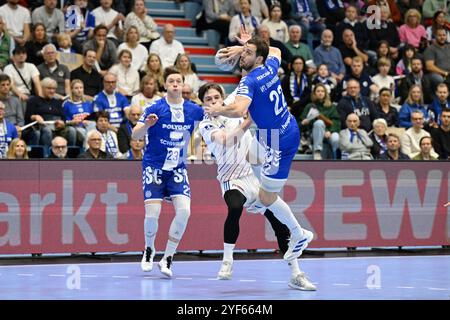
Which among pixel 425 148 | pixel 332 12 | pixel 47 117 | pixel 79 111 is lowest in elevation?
pixel 425 148

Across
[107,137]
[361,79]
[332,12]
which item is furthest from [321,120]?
[332,12]

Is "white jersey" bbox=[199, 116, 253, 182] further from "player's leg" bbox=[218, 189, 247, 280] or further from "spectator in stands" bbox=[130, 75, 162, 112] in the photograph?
"spectator in stands" bbox=[130, 75, 162, 112]

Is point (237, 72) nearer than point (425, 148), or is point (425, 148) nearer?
point (425, 148)

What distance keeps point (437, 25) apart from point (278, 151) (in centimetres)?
1268

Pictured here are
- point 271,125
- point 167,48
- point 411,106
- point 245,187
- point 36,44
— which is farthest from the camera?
point 411,106

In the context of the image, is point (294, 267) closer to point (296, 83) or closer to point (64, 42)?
point (296, 83)

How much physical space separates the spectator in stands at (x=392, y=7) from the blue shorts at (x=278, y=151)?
1254 centimetres

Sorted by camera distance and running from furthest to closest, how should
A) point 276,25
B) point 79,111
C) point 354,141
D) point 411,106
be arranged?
point 276,25
point 411,106
point 354,141
point 79,111

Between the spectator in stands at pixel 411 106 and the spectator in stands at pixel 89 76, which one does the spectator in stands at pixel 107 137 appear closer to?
the spectator in stands at pixel 89 76

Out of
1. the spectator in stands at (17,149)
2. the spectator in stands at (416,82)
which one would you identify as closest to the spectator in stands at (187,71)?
the spectator in stands at (17,149)

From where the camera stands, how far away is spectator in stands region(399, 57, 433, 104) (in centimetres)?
2081

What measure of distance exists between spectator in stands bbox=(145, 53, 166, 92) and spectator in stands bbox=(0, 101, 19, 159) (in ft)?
10.6

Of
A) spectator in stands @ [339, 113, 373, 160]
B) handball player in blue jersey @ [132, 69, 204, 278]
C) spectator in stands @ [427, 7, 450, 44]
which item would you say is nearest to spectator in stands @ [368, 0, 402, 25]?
spectator in stands @ [427, 7, 450, 44]

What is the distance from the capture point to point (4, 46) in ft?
59.0
